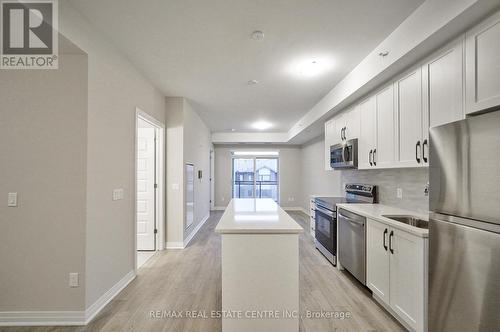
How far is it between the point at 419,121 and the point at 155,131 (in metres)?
3.83

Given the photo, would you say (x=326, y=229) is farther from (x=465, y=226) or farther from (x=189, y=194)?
(x=189, y=194)

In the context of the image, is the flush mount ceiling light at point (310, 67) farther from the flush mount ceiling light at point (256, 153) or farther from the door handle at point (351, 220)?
the flush mount ceiling light at point (256, 153)

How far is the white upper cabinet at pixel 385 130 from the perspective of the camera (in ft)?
8.62

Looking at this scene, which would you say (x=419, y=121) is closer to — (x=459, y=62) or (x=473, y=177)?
(x=459, y=62)

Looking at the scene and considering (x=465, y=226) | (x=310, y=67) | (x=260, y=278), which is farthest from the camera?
(x=310, y=67)

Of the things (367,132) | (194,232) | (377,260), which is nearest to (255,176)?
(194,232)

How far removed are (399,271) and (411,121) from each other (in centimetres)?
146

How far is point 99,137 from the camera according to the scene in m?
2.31

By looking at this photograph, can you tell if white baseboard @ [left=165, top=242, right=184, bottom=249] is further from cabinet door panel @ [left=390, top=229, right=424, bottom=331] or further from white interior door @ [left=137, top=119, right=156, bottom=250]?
cabinet door panel @ [left=390, top=229, right=424, bottom=331]

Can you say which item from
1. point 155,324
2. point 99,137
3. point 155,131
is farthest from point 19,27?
point 155,324

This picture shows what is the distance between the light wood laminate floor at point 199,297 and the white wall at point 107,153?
27 cm

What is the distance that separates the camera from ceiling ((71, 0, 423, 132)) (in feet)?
6.38

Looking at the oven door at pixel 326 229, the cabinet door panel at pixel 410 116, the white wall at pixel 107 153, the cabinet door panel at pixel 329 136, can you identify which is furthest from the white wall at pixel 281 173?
the cabinet door panel at pixel 410 116

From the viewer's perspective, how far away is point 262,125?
6.68 metres
